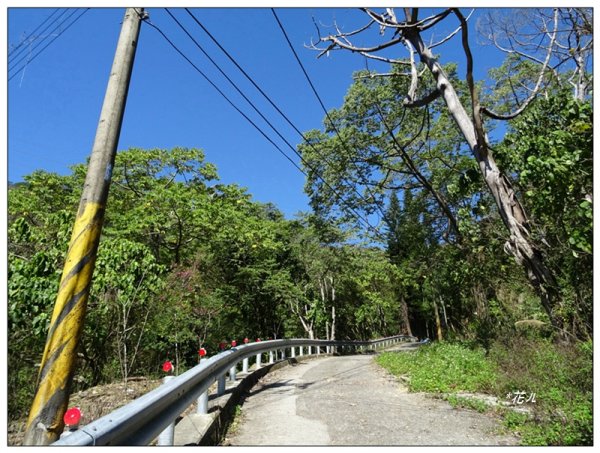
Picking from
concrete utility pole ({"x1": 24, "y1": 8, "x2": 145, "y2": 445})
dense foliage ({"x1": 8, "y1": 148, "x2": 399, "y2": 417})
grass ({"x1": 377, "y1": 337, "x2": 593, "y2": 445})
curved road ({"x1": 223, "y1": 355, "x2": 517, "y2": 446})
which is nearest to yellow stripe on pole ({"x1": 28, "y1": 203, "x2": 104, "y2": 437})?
concrete utility pole ({"x1": 24, "y1": 8, "x2": 145, "y2": 445})

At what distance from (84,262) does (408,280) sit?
20627 mm

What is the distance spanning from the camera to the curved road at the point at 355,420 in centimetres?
414

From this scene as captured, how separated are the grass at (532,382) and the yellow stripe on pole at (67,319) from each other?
407cm

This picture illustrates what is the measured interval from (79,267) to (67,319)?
424mm

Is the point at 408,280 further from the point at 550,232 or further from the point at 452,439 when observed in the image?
the point at 452,439

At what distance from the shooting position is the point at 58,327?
3.12 meters

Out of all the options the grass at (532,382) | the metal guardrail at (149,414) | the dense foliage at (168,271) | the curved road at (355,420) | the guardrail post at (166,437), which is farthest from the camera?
the dense foliage at (168,271)

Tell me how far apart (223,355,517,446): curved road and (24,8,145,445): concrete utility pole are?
1.98 metres

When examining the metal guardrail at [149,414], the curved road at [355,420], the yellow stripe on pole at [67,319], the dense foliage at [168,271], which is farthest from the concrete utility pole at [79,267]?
the dense foliage at [168,271]

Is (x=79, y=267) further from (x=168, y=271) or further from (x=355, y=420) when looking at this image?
(x=168, y=271)

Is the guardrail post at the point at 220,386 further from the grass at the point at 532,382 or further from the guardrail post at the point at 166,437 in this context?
the grass at the point at 532,382

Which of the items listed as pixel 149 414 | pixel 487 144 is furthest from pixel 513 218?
pixel 149 414

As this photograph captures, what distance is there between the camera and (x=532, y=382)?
5.42 metres

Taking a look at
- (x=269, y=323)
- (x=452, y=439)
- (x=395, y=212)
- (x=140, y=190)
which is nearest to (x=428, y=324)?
(x=269, y=323)
